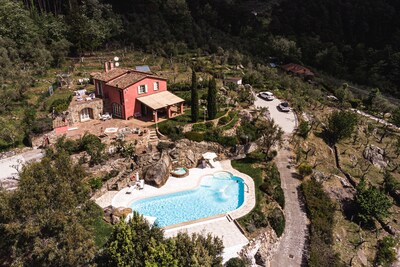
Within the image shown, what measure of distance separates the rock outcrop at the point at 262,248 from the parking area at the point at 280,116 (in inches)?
719

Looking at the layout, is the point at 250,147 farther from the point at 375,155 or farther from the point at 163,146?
A: the point at 375,155

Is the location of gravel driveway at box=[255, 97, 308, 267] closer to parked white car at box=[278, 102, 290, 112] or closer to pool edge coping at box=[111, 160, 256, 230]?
pool edge coping at box=[111, 160, 256, 230]

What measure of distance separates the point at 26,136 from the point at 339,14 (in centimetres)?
10926

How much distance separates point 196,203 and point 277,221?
7173mm

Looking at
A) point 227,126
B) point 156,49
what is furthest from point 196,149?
point 156,49

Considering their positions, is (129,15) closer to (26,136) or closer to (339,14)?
(26,136)

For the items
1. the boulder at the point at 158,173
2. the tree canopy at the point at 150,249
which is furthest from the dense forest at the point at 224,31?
the tree canopy at the point at 150,249

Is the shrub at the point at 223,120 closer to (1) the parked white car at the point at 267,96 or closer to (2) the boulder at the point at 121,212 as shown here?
(1) the parked white car at the point at 267,96

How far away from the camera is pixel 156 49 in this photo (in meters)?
62.2

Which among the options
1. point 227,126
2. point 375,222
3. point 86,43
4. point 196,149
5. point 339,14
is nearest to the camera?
point 375,222

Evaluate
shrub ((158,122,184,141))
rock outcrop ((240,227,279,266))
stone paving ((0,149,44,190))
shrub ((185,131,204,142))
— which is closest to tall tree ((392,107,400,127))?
shrub ((185,131,204,142))

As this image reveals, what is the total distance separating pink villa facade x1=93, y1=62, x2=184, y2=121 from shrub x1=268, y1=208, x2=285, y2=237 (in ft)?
57.5

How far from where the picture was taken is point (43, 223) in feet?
56.6

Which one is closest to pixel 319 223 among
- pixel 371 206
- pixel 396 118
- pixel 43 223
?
pixel 371 206
